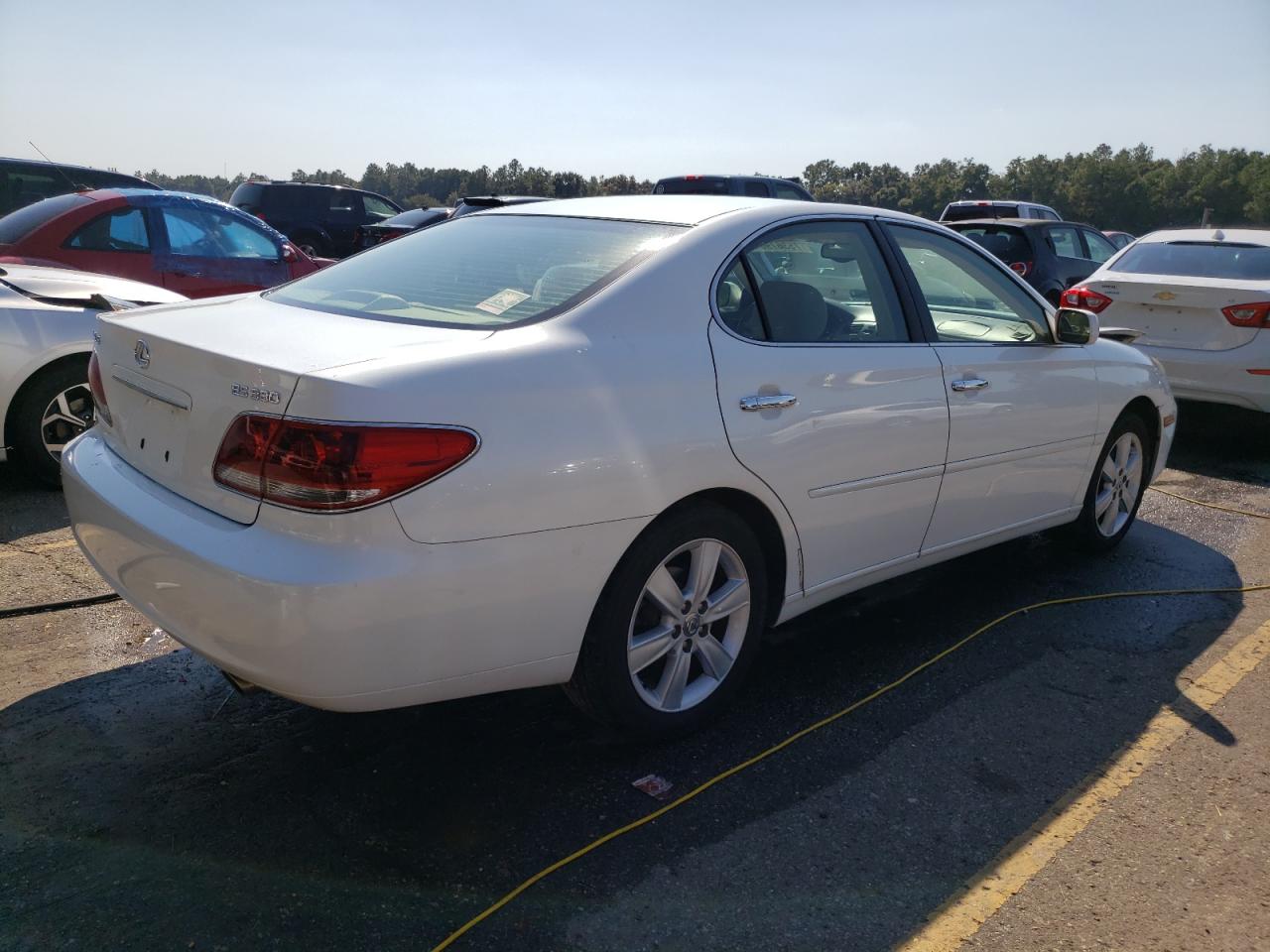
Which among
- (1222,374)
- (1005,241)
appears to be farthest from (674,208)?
(1005,241)

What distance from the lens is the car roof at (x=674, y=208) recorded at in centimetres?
341

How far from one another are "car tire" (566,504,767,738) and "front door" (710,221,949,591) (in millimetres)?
238

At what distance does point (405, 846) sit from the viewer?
2590mm

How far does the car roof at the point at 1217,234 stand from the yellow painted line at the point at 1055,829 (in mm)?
5231

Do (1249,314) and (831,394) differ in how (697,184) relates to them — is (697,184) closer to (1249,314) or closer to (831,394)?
(1249,314)

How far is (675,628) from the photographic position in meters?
3.07

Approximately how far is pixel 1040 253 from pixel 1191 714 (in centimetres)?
999

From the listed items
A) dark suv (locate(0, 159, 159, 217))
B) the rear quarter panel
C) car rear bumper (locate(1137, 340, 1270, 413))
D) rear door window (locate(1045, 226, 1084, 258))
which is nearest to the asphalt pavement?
the rear quarter panel

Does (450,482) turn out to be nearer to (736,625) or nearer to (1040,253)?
(736,625)

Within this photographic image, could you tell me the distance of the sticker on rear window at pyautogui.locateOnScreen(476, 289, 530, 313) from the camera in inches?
Answer: 117

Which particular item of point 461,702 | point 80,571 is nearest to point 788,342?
point 461,702

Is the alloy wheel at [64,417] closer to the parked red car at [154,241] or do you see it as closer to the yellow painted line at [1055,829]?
the parked red car at [154,241]

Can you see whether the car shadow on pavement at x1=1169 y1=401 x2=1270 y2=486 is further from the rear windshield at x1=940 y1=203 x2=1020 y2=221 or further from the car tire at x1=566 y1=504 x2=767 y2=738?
the rear windshield at x1=940 y1=203 x2=1020 y2=221

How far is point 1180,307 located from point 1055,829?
581 cm
